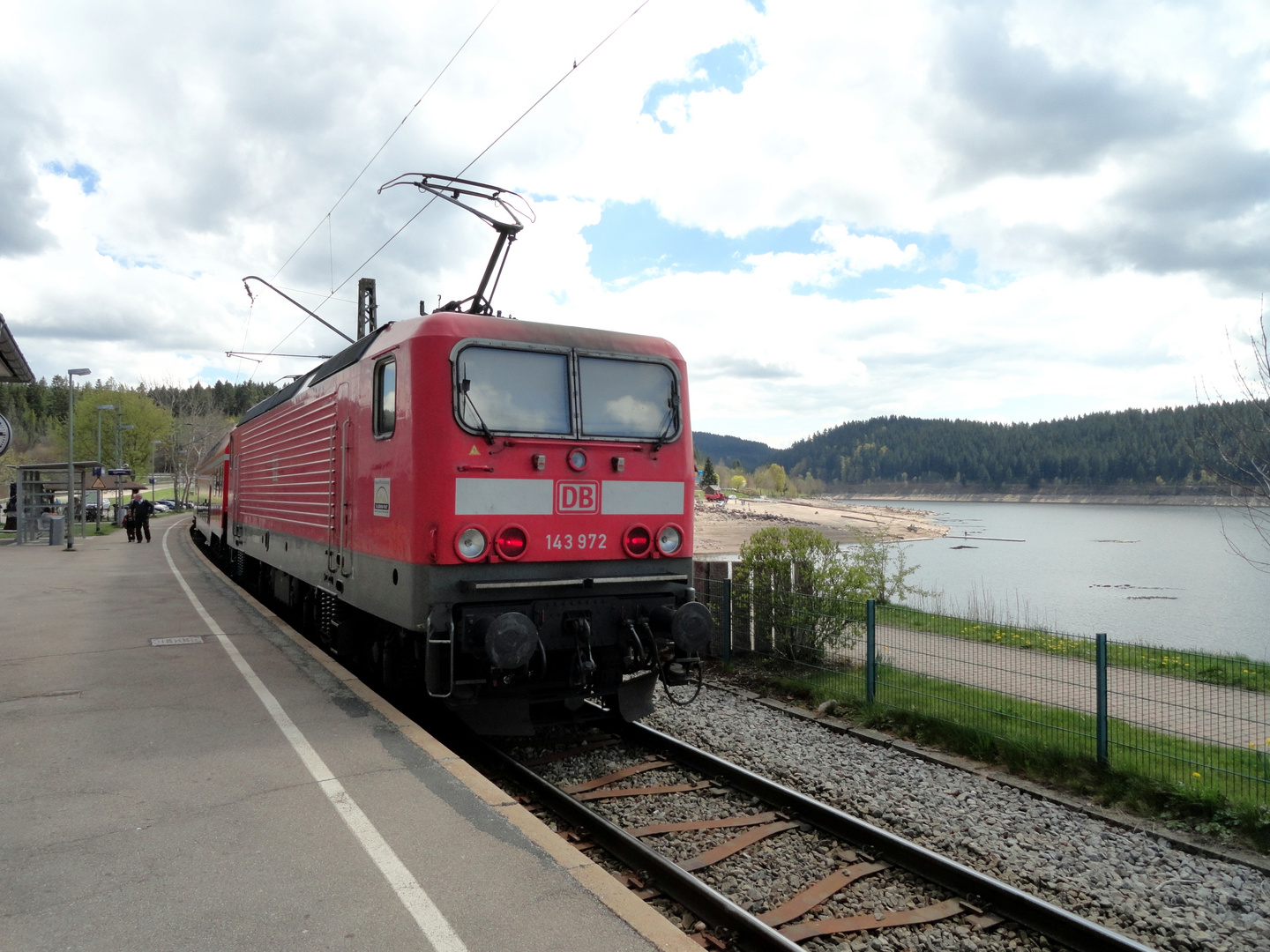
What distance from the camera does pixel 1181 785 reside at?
18.9 ft

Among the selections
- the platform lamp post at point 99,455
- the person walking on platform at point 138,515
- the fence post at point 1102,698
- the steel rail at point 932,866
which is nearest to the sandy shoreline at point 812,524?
the person walking on platform at point 138,515

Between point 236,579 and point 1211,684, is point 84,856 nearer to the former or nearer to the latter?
point 1211,684

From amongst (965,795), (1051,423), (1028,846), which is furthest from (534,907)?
(1051,423)

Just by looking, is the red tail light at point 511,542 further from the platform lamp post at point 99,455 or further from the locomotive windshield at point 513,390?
the platform lamp post at point 99,455

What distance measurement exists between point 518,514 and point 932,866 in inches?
135

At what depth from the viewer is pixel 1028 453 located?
13588 centimetres

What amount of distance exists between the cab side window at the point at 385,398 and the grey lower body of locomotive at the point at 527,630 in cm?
102

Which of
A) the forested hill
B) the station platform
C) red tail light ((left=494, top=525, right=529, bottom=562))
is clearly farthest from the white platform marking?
the forested hill

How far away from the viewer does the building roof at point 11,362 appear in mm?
9336

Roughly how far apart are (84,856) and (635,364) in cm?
474

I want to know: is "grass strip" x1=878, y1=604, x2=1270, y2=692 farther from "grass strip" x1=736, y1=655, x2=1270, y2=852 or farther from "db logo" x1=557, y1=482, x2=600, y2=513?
"db logo" x1=557, y1=482, x2=600, y2=513

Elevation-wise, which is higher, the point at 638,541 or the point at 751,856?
the point at 638,541

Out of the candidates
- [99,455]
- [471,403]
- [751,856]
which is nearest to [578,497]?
[471,403]

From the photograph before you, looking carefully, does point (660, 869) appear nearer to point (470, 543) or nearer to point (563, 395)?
point (470, 543)
